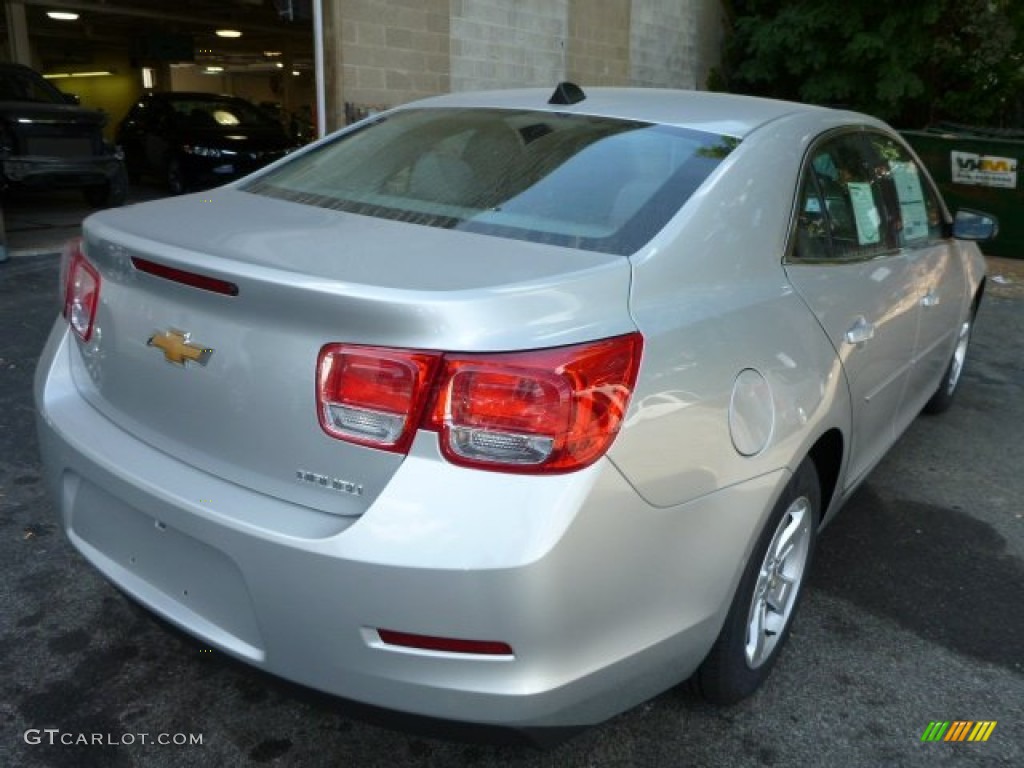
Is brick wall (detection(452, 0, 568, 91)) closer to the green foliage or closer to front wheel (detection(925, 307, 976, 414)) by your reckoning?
the green foliage

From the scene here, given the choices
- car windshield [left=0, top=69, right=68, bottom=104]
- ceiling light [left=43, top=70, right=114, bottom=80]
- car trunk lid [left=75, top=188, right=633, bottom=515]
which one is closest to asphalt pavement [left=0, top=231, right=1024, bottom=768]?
car trunk lid [left=75, top=188, right=633, bottom=515]

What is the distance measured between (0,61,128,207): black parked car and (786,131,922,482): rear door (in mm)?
9811

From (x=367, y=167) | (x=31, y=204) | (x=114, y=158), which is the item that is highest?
(x=367, y=167)

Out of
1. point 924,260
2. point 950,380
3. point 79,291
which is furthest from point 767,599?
point 950,380

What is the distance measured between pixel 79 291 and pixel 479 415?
1.28 meters

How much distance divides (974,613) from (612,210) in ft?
6.32

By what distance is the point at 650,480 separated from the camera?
1808mm

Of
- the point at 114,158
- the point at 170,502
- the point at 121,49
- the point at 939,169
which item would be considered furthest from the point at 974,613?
the point at 121,49

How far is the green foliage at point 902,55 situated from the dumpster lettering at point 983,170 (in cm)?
456

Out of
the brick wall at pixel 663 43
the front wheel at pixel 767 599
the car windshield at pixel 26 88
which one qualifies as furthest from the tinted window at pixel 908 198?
the brick wall at pixel 663 43

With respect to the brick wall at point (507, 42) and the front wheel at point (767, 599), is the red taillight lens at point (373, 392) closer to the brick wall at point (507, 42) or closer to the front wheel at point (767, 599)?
the front wheel at point (767, 599)

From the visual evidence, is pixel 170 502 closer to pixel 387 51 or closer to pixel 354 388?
pixel 354 388

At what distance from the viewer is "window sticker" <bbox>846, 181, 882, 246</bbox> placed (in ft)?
9.98

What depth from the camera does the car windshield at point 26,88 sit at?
1150cm
